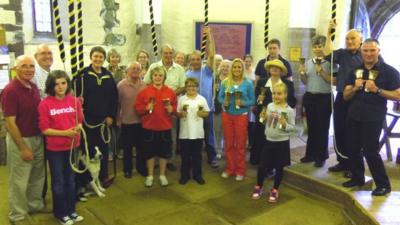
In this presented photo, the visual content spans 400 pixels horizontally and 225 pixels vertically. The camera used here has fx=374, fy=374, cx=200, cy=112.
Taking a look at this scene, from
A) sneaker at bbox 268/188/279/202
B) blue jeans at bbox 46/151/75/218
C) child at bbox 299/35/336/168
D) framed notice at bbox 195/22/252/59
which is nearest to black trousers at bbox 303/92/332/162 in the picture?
child at bbox 299/35/336/168

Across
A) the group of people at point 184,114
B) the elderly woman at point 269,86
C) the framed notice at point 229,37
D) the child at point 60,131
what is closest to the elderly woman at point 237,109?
the group of people at point 184,114

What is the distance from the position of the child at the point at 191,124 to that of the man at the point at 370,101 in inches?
55.1

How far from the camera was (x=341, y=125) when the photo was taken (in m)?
3.70

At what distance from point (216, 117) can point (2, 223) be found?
2.64 metres

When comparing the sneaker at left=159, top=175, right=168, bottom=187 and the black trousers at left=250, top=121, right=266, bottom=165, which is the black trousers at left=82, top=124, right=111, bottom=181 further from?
the black trousers at left=250, top=121, right=266, bottom=165

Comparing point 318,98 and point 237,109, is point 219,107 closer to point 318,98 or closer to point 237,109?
point 237,109

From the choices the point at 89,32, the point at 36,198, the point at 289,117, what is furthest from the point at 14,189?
the point at 89,32

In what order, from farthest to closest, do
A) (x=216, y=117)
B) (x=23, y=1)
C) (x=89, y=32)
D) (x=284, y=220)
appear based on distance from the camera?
(x=89, y=32)
(x=23, y=1)
(x=216, y=117)
(x=284, y=220)

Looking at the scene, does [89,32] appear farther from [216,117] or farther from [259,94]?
[259,94]

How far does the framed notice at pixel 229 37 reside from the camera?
252 inches

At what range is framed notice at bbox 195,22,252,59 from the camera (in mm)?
6398

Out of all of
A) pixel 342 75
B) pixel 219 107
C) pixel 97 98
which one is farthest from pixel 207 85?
pixel 342 75

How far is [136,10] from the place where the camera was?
6242 mm

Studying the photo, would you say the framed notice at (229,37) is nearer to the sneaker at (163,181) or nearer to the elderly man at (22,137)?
the sneaker at (163,181)
